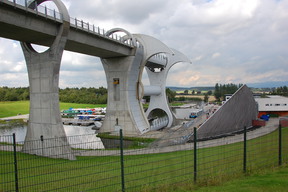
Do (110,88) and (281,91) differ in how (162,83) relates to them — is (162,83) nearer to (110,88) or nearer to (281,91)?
(110,88)

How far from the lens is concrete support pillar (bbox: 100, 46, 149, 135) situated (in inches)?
1069

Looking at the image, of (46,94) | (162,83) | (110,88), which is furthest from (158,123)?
(46,94)

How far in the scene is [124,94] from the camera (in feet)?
89.8

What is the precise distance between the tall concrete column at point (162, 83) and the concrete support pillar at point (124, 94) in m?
8.27

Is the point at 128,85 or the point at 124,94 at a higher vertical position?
the point at 128,85

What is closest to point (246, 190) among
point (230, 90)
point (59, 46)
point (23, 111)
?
point (59, 46)

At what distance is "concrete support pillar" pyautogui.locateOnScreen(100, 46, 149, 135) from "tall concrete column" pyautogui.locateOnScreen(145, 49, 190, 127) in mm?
8272

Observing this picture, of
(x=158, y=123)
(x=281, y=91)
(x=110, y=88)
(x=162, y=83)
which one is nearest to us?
(x=110, y=88)

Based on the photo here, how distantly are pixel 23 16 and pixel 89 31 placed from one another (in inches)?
245

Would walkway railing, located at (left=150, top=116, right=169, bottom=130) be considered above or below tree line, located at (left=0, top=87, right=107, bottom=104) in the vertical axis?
below

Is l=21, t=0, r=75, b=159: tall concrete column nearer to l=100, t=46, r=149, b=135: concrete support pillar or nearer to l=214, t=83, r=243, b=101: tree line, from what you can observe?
l=100, t=46, r=149, b=135: concrete support pillar

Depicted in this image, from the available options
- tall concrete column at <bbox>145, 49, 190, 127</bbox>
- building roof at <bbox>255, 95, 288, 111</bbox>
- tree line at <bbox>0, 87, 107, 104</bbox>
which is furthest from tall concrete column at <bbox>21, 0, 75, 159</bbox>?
tree line at <bbox>0, 87, 107, 104</bbox>

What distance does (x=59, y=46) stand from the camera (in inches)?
661

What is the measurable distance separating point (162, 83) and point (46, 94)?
23.0 m
